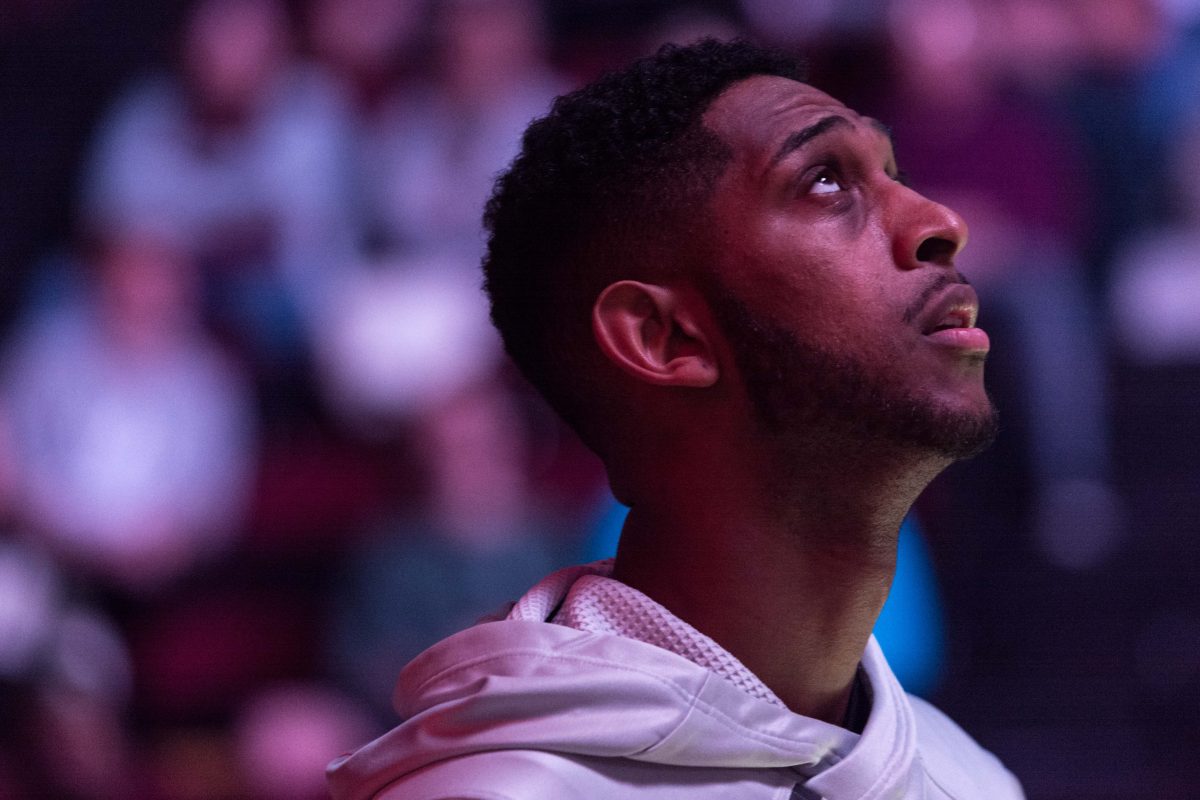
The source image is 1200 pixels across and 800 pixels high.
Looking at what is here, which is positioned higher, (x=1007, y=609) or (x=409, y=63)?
(x=409, y=63)

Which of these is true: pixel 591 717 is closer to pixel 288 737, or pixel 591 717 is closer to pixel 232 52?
pixel 288 737

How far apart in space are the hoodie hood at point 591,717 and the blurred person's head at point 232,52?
3.59 metres

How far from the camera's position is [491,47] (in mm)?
4496

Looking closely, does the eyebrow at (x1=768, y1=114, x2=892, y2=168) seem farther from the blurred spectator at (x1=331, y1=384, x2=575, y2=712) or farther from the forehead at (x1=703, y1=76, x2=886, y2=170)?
the blurred spectator at (x1=331, y1=384, x2=575, y2=712)

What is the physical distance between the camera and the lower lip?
1477mm

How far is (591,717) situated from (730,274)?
0.53 metres

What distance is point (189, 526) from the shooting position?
4277 millimetres

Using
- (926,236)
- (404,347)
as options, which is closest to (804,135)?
(926,236)

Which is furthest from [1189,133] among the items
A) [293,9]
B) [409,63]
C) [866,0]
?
[293,9]

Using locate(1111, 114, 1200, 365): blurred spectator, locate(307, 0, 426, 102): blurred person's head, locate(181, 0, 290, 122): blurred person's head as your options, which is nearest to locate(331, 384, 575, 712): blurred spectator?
locate(307, 0, 426, 102): blurred person's head

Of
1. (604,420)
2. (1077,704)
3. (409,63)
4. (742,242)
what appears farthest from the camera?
(409,63)

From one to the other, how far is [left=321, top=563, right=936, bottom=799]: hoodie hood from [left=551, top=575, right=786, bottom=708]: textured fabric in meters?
0.05

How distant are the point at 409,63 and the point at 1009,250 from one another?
6.98ft

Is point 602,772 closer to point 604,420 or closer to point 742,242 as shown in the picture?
point 604,420
